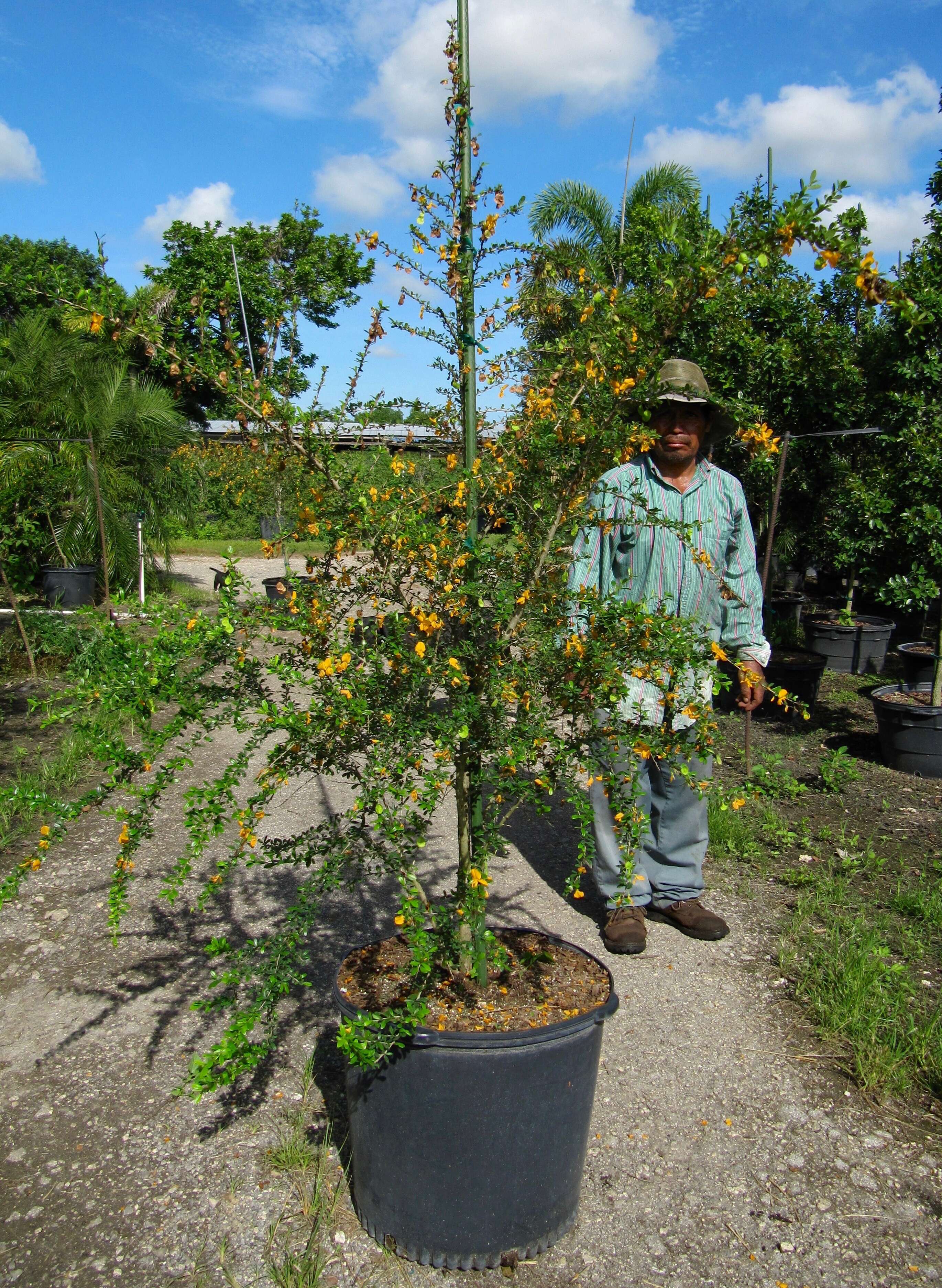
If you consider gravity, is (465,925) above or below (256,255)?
below

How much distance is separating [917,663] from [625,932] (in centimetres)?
499

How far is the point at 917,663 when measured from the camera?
7.27 metres

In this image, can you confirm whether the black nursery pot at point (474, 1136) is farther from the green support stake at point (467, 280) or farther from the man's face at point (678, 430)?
the man's face at point (678, 430)

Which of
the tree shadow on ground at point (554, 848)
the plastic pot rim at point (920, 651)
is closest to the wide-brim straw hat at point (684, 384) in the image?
the tree shadow on ground at point (554, 848)

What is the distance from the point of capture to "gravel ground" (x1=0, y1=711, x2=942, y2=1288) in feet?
6.61

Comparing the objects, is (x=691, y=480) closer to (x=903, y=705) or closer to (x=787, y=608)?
(x=903, y=705)

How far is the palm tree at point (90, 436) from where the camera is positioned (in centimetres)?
923

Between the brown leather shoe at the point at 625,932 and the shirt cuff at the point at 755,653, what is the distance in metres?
1.00

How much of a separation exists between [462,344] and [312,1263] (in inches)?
78.6

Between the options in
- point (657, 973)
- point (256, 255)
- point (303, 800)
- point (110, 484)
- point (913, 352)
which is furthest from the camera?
point (256, 255)

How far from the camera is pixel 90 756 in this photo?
17.4 feet

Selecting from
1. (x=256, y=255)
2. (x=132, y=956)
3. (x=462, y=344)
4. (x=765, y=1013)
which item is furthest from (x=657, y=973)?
(x=256, y=255)

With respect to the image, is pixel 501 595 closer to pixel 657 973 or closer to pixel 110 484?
pixel 657 973

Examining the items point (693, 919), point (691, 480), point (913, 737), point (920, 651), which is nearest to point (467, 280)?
point (691, 480)
